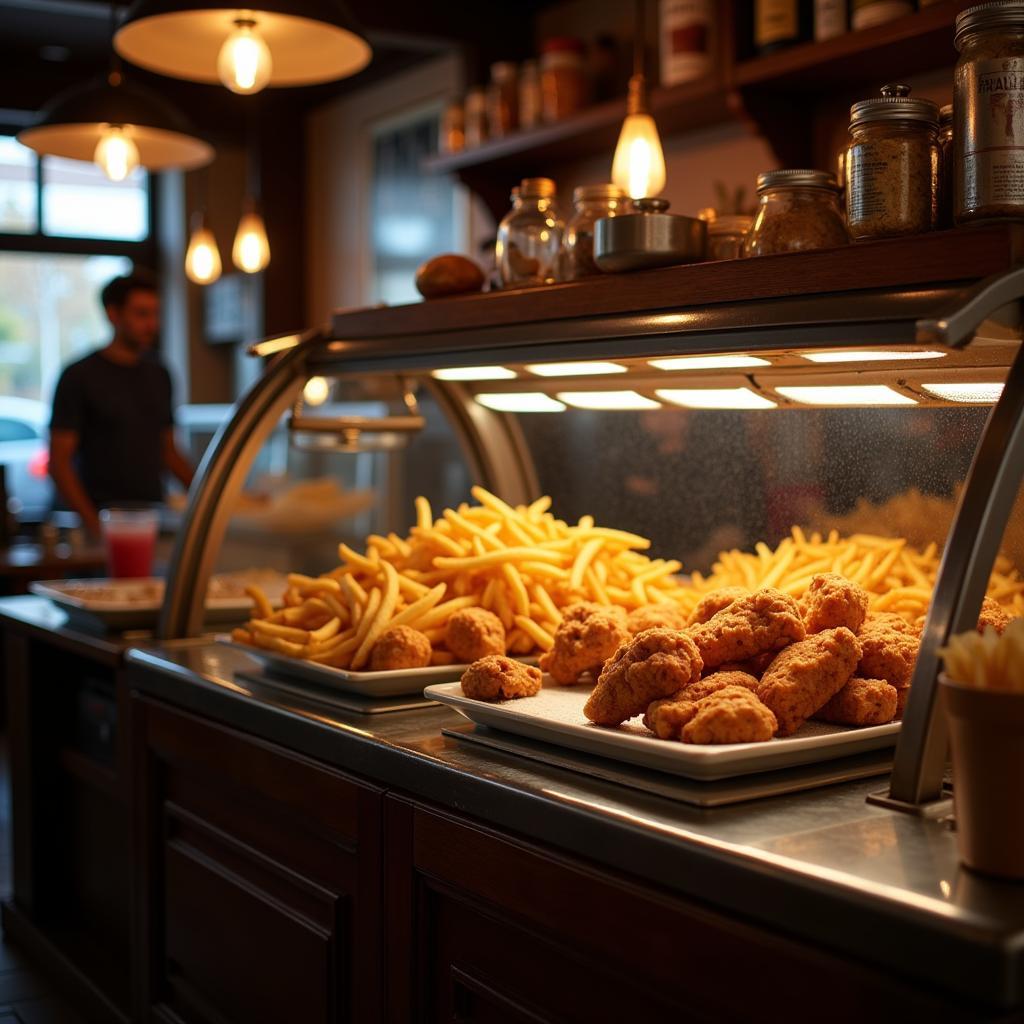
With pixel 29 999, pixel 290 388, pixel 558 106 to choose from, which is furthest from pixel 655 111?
pixel 29 999

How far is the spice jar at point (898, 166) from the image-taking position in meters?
1.32

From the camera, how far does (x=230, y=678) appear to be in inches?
78.2

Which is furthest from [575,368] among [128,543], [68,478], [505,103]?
[68,478]

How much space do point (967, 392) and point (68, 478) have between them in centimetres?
435

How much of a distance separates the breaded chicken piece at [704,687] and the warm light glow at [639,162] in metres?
1.12

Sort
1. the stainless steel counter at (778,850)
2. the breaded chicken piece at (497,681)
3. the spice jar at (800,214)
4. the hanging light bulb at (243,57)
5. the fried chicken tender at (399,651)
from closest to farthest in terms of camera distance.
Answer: the stainless steel counter at (778,850) → the spice jar at (800,214) → the breaded chicken piece at (497,681) → the fried chicken tender at (399,651) → the hanging light bulb at (243,57)

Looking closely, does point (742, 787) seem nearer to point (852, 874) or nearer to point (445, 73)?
point (852, 874)

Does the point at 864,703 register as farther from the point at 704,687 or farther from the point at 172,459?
the point at 172,459

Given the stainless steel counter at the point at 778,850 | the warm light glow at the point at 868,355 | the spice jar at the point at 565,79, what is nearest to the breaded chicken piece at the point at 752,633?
the stainless steel counter at the point at 778,850

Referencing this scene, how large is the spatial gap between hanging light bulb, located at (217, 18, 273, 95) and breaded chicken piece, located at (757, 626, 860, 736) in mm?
1744

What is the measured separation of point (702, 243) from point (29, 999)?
82.2 inches

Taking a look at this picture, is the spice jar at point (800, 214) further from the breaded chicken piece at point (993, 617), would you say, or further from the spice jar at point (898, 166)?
the breaded chicken piece at point (993, 617)

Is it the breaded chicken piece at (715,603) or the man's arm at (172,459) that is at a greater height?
the man's arm at (172,459)

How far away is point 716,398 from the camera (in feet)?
6.26
